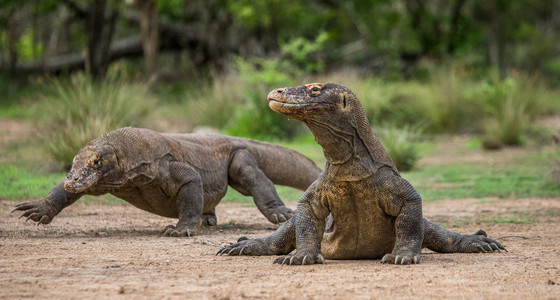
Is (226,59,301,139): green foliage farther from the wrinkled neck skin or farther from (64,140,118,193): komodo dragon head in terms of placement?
the wrinkled neck skin

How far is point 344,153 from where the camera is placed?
16.0 feet

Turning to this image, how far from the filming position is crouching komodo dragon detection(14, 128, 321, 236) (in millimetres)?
6406

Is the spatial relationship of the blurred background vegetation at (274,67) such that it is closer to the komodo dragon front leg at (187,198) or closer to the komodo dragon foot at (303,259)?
the komodo dragon front leg at (187,198)

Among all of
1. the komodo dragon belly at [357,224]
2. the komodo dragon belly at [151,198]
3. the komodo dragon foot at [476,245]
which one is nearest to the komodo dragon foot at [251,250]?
the komodo dragon belly at [357,224]

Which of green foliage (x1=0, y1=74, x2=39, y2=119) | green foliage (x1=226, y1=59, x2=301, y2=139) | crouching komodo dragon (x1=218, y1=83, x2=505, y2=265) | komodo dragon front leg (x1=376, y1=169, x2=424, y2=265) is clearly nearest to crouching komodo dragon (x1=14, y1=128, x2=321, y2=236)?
crouching komodo dragon (x1=218, y1=83, x2=505, y2=265)

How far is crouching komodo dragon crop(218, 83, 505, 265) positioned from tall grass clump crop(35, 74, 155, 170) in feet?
20.0

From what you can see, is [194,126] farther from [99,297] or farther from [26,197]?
[99,297]

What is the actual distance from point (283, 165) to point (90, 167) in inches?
103

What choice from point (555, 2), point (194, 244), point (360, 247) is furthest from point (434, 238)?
point (555, 2)

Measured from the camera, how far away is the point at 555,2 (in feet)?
129

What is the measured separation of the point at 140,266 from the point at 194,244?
4.30 feet

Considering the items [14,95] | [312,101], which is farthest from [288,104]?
[14,95]

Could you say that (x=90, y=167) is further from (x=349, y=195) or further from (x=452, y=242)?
(x=452, y=242)

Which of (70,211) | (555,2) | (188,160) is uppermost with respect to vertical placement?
(555,2)
